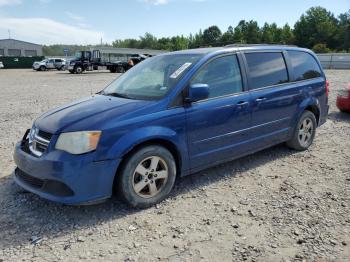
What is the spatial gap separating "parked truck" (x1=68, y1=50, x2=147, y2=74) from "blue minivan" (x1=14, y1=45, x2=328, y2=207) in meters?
32.4

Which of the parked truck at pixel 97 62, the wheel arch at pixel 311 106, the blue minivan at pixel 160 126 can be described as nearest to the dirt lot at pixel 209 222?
the blue minivan at pixel 160 126

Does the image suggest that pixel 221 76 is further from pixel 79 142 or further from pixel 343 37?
pixel 343 37

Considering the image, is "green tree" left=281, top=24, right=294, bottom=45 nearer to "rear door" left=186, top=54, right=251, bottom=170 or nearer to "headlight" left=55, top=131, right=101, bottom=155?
"rear door" left=186, top=54, right=251, bottom=170

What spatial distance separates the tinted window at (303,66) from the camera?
580 cm

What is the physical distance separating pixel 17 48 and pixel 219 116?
303 ft

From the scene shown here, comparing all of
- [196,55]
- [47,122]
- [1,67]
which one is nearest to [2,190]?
[47,122]

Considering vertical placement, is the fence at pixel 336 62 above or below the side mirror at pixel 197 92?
above

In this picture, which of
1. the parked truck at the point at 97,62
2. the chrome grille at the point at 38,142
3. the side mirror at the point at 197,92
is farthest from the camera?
the parked truck at the point at 97,62

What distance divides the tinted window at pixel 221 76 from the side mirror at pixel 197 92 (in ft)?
0.61

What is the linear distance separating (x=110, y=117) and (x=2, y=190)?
6.24 ft

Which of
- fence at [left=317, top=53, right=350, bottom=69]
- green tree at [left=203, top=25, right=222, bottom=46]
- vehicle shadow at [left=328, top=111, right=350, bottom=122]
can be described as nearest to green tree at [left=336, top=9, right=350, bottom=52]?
green tree at [left=203, top=25, right=222, bottom=46]

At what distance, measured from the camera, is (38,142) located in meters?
3.84

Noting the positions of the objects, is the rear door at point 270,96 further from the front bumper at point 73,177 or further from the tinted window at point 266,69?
the front bumper at point 73,177

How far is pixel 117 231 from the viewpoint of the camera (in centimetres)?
354
